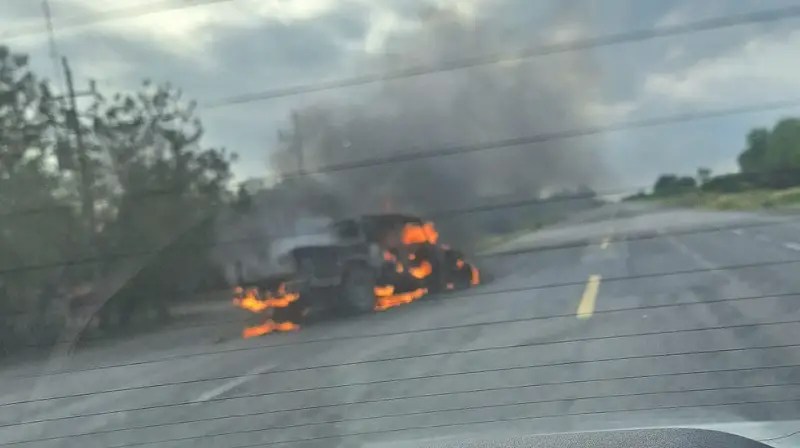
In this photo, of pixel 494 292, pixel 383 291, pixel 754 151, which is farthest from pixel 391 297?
pixel 754 151

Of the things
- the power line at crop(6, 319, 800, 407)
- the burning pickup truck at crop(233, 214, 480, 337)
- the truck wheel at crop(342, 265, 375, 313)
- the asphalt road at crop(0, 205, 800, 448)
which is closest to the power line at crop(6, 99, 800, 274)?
the burning pickup truck at crop(233, 214, 480, 337)

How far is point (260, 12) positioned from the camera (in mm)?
3896

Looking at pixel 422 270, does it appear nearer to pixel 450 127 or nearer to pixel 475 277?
pixel 475 277

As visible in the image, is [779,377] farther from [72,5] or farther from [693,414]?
[72,5]

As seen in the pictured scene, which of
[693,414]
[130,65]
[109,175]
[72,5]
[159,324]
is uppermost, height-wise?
[72,5]

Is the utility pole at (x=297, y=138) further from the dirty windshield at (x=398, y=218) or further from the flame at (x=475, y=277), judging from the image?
the flame at (x=475, y=277)

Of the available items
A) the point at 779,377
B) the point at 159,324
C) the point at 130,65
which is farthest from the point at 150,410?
the point at 779,377

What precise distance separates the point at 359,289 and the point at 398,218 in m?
0.35

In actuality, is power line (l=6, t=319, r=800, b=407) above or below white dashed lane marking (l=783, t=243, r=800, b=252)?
below

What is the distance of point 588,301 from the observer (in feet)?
13.1

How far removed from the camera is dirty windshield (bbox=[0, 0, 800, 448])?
12.4ft

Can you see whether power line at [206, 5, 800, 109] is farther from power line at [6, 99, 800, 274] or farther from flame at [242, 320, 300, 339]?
flame at [242, 320, 300, 339]

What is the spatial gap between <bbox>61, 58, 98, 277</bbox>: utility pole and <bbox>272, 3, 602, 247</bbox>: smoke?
0.84 meters

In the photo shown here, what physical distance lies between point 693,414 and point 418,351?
3.81ft
